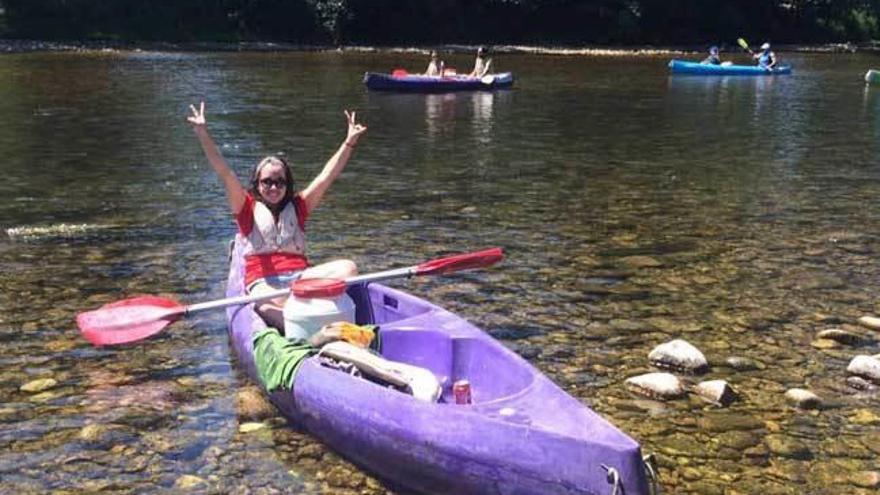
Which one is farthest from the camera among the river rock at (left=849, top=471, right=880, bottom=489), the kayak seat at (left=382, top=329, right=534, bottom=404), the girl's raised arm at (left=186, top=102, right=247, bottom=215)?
the girl's raised arm at (left=186, top=102, right=247, bottom=215)

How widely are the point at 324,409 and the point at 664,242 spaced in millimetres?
6036

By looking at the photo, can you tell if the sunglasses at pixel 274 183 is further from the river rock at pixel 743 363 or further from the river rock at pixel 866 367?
the river rock at pixel 866 367

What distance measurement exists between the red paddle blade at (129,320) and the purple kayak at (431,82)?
2079 centimetres

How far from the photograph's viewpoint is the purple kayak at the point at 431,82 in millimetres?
27234

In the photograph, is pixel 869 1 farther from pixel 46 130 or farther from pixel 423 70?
pixel 46 130

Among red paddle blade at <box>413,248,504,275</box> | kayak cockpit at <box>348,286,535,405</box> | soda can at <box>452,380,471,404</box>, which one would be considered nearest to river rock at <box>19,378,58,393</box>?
kayak cockpit at <box>348,286,535,405</box>

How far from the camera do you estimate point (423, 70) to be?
36969 millimetres

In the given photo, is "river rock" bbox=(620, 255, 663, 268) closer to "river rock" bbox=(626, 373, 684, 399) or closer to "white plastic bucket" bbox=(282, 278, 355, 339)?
"river rock" bbox=(626, 373, 684, 399)

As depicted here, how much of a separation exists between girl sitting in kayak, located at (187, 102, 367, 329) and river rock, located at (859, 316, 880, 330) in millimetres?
4185

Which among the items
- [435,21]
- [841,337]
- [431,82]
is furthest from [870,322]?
[435,21]

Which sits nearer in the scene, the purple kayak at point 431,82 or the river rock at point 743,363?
the river rock at point 743,363

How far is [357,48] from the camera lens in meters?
50.2

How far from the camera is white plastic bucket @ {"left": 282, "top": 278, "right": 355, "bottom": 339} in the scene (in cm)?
604

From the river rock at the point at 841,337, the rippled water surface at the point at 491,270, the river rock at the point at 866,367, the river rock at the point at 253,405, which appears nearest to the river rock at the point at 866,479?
the rippled water surface at the point at 491,270
